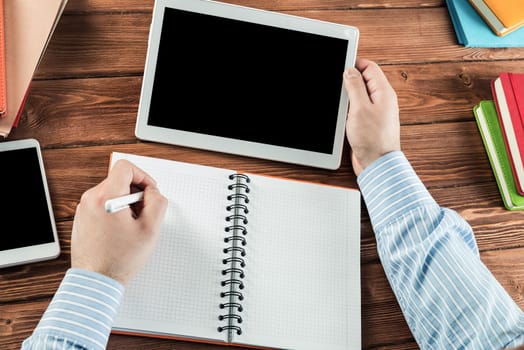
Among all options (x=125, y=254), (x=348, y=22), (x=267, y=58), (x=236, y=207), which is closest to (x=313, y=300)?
(x=236, y=207)

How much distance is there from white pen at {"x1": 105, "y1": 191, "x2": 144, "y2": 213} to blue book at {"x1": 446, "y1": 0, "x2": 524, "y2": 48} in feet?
3.07

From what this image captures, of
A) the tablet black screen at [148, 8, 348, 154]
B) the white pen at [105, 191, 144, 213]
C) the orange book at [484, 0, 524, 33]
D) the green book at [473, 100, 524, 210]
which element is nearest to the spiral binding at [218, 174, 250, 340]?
the tablet black screen at [148, 8, 348, 154]

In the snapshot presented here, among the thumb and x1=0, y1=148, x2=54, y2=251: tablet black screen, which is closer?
x1=0, y1=148, x2=54, y2=251: tablet black screen

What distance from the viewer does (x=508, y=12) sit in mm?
1392

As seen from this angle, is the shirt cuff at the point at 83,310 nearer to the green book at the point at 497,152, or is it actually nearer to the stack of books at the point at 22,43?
the stack of books at the point at 22,43

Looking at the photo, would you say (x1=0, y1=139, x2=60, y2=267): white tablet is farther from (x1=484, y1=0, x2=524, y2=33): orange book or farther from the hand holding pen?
(x1=484, y1=0, x2=524, y2=33): orange book

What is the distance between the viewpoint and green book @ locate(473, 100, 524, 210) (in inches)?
50.3

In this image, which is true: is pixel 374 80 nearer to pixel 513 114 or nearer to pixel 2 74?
pixel 513 114

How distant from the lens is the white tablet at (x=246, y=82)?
3.81 feet

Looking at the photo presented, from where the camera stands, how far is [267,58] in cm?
121

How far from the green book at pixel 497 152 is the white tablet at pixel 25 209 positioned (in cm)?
101

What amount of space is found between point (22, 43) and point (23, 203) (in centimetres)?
34

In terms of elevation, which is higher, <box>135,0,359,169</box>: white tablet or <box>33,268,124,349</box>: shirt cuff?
<box>135,0,359,169</box>: white tablet

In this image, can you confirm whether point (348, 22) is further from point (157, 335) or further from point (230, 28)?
point (157, 335)
